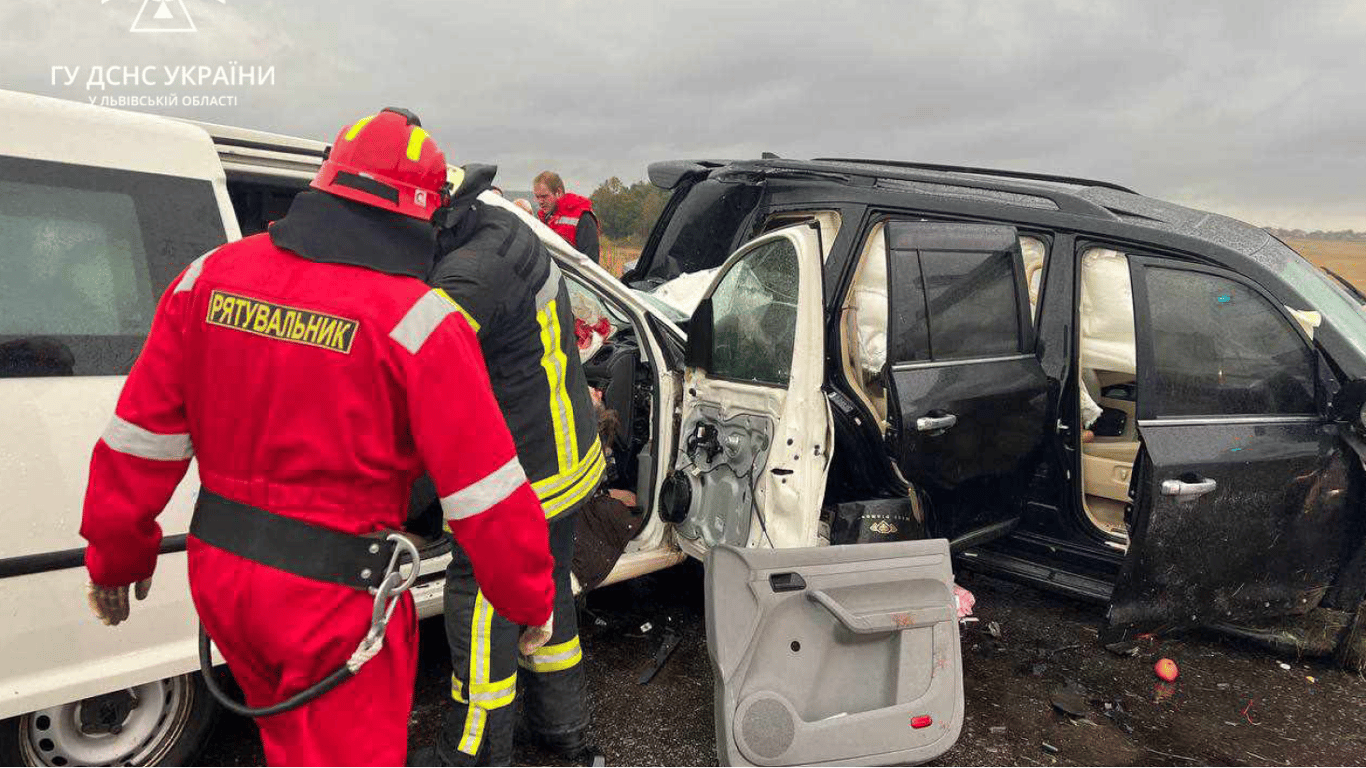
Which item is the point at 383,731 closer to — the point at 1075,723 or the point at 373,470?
the point at 373,470

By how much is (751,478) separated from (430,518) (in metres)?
1.19

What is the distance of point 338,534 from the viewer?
1589 mm

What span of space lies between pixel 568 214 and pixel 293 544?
18.2ft

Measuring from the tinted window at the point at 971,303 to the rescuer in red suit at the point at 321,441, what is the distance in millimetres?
2112

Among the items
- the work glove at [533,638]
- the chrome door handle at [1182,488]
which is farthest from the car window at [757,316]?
the work glove at [533,638]

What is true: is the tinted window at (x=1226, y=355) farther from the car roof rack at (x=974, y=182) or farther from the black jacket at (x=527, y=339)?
the black jacket at (x=527, y=339)

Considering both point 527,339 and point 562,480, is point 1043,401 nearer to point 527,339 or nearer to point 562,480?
point 562,480

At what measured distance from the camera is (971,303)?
3383 mm

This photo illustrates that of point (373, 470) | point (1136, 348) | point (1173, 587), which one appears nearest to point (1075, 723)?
point (1173, 587)

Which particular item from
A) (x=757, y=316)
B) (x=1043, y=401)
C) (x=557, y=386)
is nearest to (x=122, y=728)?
(x=557, y=386)

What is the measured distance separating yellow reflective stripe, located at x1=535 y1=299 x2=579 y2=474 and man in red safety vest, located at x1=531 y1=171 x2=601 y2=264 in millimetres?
4248

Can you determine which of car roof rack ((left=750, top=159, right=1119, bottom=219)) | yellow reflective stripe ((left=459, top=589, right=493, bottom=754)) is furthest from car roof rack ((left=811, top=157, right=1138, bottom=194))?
yellow reflective stripe ((left=459, top=589, right=493, bottom=754))

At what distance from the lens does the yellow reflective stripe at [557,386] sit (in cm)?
248

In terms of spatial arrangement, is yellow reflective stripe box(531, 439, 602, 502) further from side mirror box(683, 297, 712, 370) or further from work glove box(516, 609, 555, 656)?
side mirror box(683, 297, 712, 370)
